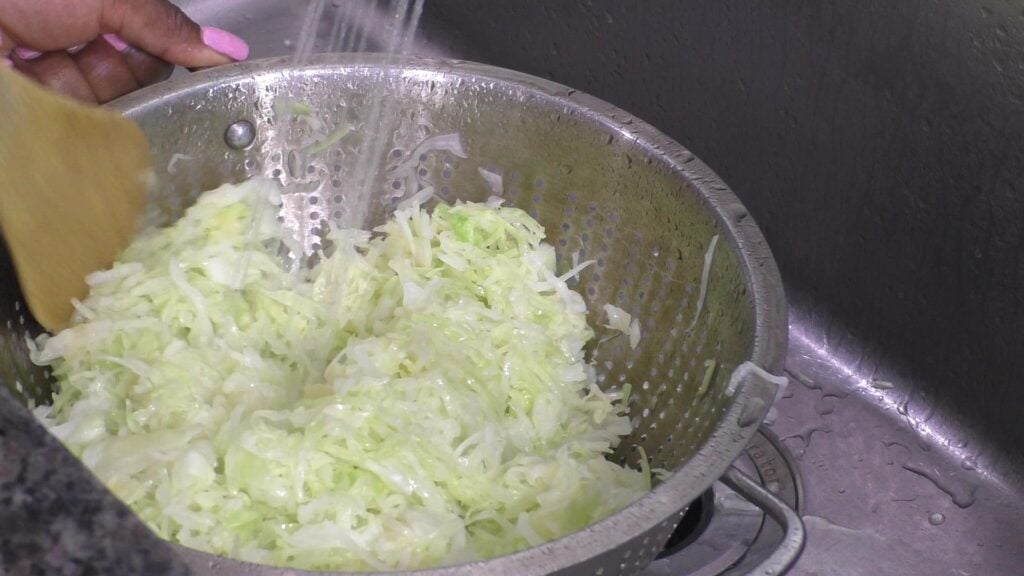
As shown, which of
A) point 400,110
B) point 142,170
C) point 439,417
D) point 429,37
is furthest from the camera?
point 429,37

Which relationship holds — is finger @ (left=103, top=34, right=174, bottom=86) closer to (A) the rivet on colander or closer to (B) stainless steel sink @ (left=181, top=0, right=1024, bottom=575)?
(A) the rivet on colander

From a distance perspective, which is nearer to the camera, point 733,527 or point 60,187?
point 60,187

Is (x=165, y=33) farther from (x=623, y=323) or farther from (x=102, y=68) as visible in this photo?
(x=623, y=323)

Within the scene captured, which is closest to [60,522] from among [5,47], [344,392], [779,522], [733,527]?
[344,392]

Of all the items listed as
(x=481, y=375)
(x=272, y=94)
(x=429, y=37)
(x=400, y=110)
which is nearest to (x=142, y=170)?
(x=272, y=94)

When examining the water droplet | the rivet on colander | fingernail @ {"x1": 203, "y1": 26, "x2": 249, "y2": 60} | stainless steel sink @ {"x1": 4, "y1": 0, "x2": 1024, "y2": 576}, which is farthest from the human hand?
the water droplet

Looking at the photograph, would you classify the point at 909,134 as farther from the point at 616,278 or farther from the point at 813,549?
the point at 813,549

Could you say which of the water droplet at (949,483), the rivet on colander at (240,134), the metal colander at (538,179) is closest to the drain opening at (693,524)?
the metal colander at (538,179)
